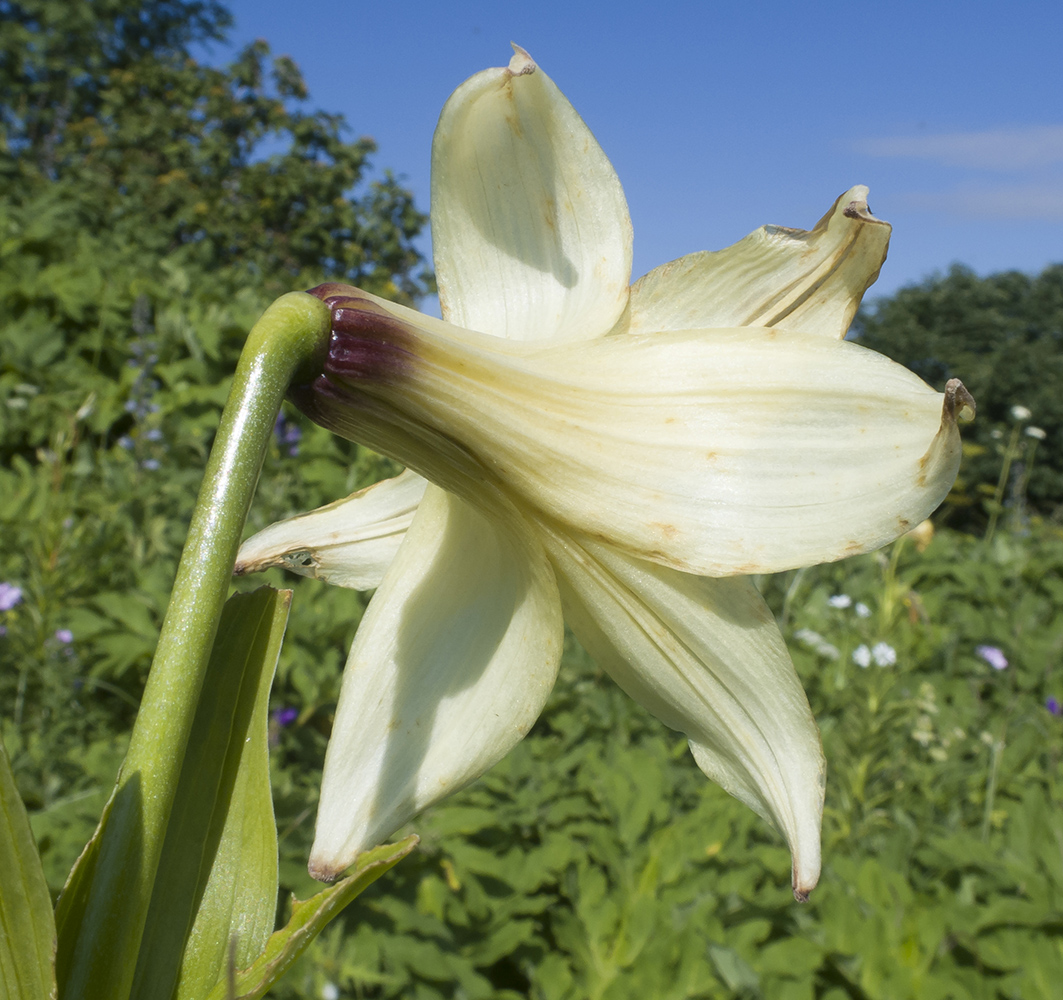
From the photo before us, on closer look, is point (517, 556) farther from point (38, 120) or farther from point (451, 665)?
point (38, 120)

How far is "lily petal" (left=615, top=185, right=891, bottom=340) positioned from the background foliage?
1220 mm

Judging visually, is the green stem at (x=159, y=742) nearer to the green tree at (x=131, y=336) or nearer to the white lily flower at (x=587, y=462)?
the white lily flower at (x=587, y=462)

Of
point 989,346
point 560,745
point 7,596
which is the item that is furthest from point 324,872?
point 989,346

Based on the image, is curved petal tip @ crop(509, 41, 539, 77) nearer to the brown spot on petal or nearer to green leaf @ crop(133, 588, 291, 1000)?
green leaf @ crop(133, 588, 291, 1000)

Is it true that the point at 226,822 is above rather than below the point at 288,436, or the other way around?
below

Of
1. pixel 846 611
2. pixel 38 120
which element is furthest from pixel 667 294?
pixel 38 120

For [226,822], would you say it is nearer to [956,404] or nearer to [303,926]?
[303,926]

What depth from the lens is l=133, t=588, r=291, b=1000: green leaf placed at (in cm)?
50

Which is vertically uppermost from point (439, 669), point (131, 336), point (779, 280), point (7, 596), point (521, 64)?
point (131, 336)

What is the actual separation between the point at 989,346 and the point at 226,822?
32.8 meters

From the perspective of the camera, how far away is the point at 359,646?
0.57 meters

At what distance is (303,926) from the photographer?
0.43 m

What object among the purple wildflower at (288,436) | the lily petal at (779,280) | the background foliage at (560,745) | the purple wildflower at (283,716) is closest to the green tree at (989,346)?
the background foliage at (560,745)

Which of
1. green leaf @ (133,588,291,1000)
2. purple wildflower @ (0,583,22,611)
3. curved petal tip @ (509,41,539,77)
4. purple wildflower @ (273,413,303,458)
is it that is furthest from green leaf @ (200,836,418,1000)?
purple wildflower @ (273,413,303,458)
